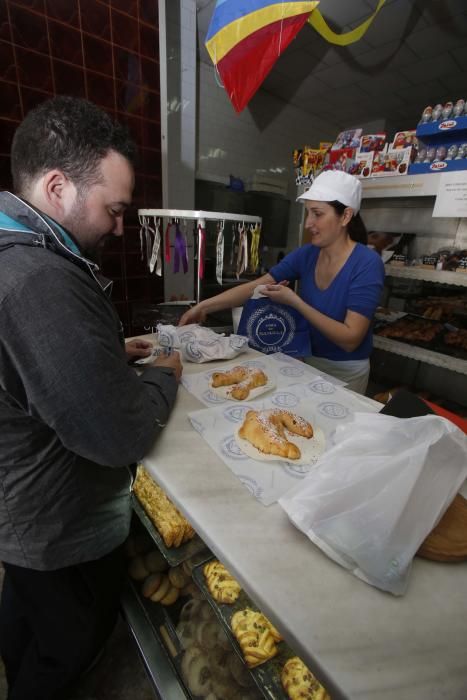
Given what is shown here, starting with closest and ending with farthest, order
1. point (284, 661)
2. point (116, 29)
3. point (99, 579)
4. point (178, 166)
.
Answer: point (284, 661) < point (99, 579) < point (116, 29) < point (178, 166)

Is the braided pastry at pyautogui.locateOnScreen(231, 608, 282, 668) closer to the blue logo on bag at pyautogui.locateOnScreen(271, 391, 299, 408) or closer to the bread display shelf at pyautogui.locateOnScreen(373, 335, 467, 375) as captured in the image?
the blue logo on bag at pyautogui.locateOnScreen(271, 391, 299, 408)

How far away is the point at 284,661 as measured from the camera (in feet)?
2.55

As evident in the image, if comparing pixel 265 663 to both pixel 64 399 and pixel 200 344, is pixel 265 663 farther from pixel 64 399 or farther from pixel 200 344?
pixel 200 344

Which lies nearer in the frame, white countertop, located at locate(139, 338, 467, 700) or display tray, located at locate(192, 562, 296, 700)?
white countertop, located at locate(139, 338, 467, 700)

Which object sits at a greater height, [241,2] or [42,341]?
[241,2]

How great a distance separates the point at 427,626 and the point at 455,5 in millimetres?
4372

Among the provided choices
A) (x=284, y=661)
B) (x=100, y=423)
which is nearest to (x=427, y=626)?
(x=284, y=661)

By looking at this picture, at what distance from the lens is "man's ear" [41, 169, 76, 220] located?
799mm

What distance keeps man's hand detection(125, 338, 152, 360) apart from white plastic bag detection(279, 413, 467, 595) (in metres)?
0.93

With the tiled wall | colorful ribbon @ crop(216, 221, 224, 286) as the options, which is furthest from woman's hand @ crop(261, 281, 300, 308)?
the tiled wall

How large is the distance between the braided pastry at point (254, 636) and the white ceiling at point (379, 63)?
426cm

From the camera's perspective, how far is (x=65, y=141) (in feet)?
2.56

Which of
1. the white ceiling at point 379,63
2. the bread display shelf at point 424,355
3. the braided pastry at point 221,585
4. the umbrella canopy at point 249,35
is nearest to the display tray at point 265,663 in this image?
the braided pastry at point 221,585

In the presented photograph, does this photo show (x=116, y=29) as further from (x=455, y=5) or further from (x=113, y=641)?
(x=113, y=641)
